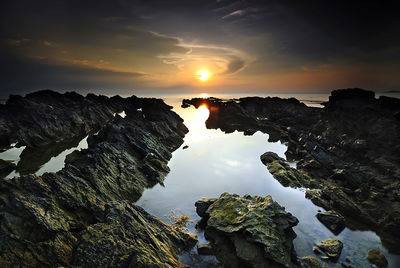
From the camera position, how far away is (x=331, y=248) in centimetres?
2270

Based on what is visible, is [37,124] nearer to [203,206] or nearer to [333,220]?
[203,206]

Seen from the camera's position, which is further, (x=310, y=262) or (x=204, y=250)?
(x=204, y=250)

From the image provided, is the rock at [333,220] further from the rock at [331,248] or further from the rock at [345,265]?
the rock at [345,265]

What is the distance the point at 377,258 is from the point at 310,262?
29.0 ft

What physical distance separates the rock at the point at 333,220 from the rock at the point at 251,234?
29.0 feet

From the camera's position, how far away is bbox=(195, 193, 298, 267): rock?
19156 millimetres

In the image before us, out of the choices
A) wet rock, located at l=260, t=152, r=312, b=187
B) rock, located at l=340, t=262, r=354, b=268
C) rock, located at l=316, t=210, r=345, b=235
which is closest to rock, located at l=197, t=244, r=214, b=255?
rock, located at l=340, t=262, r=354, b=268

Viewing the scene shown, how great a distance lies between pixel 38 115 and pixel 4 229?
68928 mm

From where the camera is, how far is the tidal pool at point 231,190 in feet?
79.3

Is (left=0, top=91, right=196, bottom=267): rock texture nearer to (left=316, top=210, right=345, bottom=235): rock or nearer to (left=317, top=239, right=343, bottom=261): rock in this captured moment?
(left=317, top=239, right=343, bottom=261): rock

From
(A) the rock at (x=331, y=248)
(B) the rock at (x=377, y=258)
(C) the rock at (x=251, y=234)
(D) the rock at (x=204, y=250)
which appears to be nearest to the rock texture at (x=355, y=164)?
(B) the rock at (x=377, y=258)

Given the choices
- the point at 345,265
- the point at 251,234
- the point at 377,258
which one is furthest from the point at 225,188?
the point at 377,258

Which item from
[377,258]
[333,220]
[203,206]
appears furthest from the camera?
[203,206]

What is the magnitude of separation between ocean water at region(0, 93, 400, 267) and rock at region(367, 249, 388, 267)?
2.32 ft
